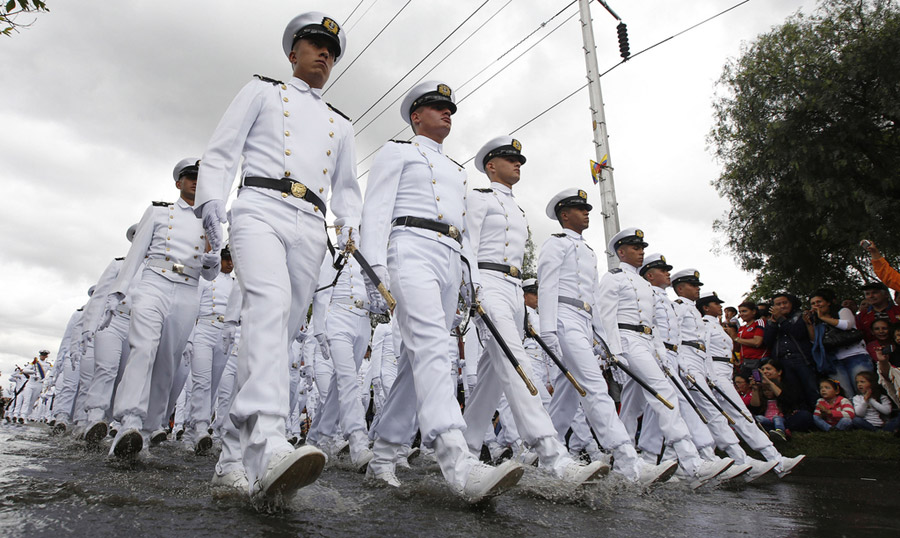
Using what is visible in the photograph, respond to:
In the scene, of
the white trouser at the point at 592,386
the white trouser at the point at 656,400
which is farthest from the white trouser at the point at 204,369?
the white trouser at the point at 656,400

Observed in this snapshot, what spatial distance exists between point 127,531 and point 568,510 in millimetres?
1980

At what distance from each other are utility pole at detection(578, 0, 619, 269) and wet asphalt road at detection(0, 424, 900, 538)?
886cm

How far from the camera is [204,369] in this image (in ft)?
25.8

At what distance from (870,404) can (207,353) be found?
877 centimetres

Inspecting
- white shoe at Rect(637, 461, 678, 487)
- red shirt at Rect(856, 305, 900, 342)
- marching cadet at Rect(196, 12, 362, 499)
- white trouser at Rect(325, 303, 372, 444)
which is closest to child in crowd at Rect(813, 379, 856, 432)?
red shirt at Rect(856, 305, 900, 342)

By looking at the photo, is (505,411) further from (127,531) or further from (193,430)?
(127,531)

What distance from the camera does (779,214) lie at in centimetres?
1473

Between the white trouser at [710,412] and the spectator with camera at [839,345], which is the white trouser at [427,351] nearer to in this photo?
the white trouser at [710,412]

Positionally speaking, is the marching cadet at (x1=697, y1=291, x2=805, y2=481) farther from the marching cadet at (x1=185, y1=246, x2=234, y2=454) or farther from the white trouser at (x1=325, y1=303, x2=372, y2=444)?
the marching cadet at (x1=185, y1=246, x2=234, y2=454)

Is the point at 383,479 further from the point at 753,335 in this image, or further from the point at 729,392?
the point at 753,335

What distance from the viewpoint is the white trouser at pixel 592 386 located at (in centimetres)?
509

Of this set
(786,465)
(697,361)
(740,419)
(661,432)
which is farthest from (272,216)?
(697,361)

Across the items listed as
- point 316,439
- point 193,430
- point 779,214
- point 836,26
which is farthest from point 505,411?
point 836,26

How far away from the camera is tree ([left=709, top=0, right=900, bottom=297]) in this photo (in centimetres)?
1329
